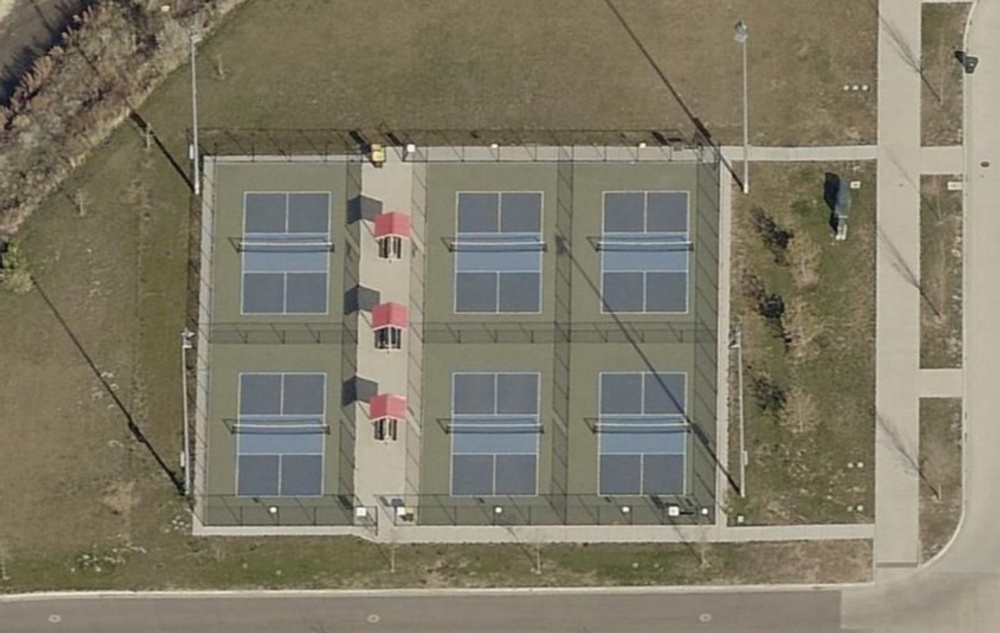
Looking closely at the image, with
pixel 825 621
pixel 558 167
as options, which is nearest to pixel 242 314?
pixel 558 167

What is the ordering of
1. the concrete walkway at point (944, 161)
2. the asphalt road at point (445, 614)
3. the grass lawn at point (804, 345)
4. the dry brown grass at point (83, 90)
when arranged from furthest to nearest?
the dry brown grass at point (83, 90) < the concrete walkway at point (944, 161) < the grass lawn at point (804, 345) < the asphalt road at point (445, 614)

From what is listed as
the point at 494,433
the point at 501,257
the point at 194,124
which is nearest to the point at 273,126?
the point at 194,124

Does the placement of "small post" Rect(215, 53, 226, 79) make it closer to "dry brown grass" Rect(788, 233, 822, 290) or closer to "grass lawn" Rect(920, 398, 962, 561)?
"dry brown grass" Rect(788, 233, 822, 290)

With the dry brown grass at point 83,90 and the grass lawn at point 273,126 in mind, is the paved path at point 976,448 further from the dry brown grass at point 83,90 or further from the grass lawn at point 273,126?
the dry brown grass at point 83,90

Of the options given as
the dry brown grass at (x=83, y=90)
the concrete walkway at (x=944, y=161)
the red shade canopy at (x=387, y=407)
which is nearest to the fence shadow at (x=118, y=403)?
the dry brown grass at (x=83, y=90)

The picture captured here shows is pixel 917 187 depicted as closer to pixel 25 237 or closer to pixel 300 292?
pixel 300 292

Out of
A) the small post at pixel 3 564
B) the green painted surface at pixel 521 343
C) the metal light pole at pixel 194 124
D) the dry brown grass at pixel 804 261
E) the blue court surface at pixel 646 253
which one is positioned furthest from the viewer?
the metal light pole at pixel 194 124

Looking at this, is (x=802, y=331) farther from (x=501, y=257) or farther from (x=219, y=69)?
(x=219, y=69)

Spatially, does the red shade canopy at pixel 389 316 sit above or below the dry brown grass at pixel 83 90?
below

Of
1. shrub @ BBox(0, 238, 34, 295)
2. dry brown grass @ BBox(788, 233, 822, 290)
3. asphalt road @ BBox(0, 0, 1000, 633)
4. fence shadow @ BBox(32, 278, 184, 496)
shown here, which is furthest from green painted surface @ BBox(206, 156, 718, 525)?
shrub @ BBox(0, 238, 34, 295)
